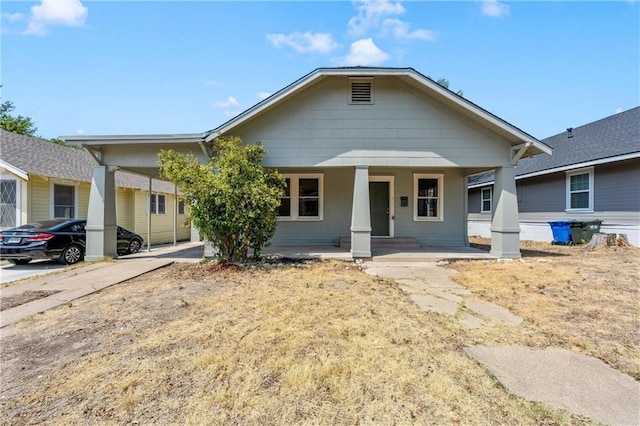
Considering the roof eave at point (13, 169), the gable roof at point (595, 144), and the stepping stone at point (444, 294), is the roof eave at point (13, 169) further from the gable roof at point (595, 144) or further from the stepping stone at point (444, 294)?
the gable roof at point (595, 144)

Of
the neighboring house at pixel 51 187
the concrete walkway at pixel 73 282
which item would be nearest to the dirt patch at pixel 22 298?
the concrete walkway at pixel 73 282

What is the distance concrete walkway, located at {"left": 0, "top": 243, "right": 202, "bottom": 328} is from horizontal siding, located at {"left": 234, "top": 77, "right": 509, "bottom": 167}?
4.33 meters

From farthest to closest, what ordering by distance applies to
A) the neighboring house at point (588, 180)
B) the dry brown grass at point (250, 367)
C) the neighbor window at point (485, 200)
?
1. the neighbor window at point (485, 200)
2. the neighboring house at point (588, 180)
3. the dry brown grass at point (250, 367)

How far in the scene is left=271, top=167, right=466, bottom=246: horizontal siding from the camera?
1110 centimetres

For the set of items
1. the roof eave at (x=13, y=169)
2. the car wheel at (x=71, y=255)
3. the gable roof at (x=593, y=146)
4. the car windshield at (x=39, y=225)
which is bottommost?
the car wheel at (x=71, y=255)

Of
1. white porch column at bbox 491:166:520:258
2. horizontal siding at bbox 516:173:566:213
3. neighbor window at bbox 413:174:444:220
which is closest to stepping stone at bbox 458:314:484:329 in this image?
white porch column at bbox 491:166:520:258

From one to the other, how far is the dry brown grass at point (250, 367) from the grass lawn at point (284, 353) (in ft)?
0.05

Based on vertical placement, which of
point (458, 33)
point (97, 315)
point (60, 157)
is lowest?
point (97, 315)

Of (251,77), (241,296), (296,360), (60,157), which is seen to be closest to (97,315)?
(241,296)

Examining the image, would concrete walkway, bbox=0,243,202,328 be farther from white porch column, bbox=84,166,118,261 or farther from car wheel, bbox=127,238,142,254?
car wheel, bbox=127,238,142,254

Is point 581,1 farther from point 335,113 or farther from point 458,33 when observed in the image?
point 335,113

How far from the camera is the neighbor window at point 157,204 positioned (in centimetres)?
1675

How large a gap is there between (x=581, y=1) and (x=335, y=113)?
297 inches

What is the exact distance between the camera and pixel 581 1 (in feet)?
28.7
